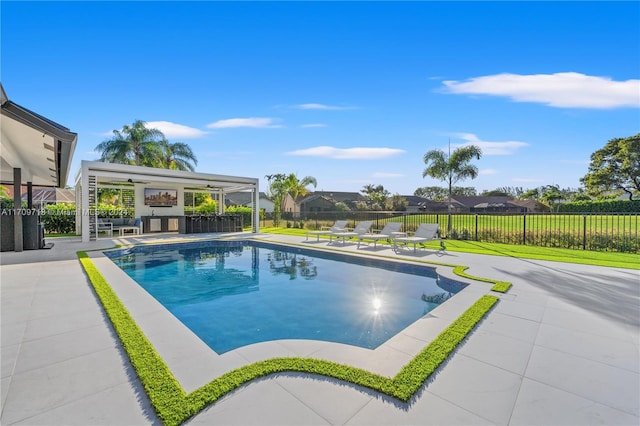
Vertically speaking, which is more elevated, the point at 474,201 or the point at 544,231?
the point at 474,201

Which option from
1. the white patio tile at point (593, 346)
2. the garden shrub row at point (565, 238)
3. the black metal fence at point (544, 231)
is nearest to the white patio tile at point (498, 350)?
the white patio tile at point (593, 346)

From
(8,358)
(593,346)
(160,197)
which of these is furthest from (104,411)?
(160,197)

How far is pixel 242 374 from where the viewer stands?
2.75m

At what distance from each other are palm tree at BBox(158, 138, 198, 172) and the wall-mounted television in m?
7.82

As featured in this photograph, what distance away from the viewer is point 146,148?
24.3 meters

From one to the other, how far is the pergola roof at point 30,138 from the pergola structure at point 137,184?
65.3 inches

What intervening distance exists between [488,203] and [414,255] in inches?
2091

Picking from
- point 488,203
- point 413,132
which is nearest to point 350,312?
point 413,132

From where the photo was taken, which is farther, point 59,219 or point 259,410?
point 59,219

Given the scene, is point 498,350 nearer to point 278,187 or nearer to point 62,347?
point 62,347

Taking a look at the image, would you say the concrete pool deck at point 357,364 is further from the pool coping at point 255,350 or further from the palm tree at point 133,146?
the palm tree at point 133,146

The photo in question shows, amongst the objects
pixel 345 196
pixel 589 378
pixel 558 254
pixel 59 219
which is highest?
pixel 345 196

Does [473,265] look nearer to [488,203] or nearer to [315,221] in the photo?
[315,221]

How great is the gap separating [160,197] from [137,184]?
146 centimetres
